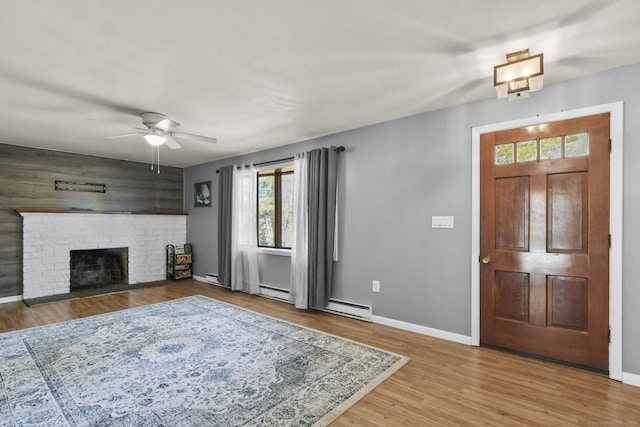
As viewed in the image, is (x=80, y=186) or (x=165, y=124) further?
(x=80, y=186)

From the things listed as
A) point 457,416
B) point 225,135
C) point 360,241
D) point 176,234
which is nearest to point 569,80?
point 360,241

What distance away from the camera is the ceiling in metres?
1.72

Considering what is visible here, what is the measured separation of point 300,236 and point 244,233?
1.33m

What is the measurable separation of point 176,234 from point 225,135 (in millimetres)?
3194

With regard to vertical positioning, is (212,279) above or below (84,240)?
below

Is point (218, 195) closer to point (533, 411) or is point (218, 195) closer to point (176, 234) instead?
point (176, 234)

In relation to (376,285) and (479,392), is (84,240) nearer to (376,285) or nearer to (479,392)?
(376,285)

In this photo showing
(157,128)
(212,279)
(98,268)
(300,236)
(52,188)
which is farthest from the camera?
(212,279)

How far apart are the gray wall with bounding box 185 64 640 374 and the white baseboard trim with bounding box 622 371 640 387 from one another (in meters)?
0.05

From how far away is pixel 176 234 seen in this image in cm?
653

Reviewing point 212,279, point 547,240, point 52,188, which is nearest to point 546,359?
point 547,240

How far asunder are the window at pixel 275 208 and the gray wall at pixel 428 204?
1095mm

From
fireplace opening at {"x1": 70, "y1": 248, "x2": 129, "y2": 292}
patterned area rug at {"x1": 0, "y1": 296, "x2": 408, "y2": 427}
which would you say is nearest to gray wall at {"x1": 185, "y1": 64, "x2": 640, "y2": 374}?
patterned area rug at {"x1": 0, "y1": 296, "x2": 408, "y2": 427}

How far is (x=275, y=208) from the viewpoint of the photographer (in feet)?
16.8
